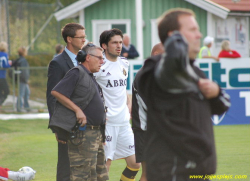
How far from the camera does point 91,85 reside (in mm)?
5758

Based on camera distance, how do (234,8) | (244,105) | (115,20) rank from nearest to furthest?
(244,105), (115,20), (234,8)

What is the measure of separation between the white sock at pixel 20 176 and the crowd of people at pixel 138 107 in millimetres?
1296

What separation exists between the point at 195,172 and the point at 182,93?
542 millimetres

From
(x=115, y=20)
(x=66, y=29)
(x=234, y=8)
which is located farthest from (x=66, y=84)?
(x=234, y=8)

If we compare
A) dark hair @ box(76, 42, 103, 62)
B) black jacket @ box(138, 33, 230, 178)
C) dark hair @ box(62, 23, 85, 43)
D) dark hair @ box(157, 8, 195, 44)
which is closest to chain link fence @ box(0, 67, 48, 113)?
dark hair @ box(62, 23, 85, 43)

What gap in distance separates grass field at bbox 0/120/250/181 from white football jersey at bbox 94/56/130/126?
1269 millimetres

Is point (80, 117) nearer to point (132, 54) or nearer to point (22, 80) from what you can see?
point (132, 54)

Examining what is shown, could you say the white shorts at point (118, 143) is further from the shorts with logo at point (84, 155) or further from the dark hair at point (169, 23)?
the dark hair at point (169, 23)

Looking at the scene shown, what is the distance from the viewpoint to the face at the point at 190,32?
330 centimetres

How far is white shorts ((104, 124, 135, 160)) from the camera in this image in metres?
7.07

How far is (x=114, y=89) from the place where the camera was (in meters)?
7.03

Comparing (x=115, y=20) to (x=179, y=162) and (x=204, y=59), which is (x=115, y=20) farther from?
(x=179, y=162)

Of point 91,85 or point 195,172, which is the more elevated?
point 91,85

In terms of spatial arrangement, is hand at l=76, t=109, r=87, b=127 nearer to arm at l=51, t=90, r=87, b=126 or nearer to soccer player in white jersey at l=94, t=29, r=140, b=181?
arm at l=51, t=90, r=87, b=126
